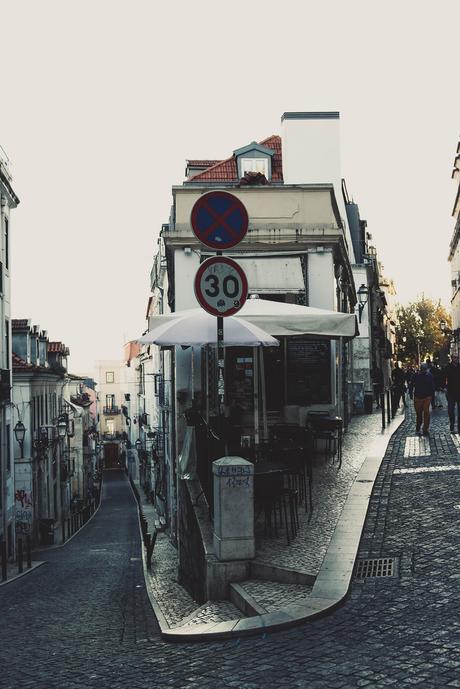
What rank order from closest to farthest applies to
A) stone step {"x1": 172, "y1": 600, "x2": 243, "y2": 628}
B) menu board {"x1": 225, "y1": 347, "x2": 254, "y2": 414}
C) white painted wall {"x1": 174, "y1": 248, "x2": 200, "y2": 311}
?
stone step {"x1": 172, "y1": 600, "x2": 243, "y2": 628}, menu board {"x1": 225, "y1": 347, "x2": 254, "y2": 414}, white painted wall {"x1": 174, "y1": 248, "x2": 200, "y2": 311}

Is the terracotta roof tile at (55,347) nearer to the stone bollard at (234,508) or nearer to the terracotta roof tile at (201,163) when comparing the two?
the terracotta roof tile at (201,163)

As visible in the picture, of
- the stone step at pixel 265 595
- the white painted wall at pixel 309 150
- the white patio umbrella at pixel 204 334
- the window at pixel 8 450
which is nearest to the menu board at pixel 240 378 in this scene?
the white patio umbrella at pixel 204 334

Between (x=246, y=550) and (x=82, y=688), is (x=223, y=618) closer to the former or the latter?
(x=246, y=550)

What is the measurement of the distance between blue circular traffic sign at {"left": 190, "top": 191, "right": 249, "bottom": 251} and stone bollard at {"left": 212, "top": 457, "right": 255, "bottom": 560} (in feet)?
7.13

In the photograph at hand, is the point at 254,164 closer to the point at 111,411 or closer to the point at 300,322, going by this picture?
the point at 300,322

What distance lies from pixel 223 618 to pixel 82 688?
71.3 inches

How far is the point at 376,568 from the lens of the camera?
22.9 ft

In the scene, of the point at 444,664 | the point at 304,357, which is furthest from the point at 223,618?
the point at 304,357

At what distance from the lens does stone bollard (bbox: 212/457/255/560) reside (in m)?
7.35

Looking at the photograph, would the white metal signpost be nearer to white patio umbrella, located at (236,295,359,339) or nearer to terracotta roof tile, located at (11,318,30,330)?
white patio umbrella, located at (236,295,359,339)

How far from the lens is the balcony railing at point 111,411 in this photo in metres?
99.8

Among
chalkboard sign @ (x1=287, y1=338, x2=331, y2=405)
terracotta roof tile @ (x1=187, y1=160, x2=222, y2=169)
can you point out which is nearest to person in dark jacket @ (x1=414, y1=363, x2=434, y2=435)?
chalkboard sign @ (x1=287, y1=338, x2=331, y2=405)

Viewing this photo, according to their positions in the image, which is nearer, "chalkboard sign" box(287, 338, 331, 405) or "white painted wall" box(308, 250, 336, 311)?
"chalkboard sign" box(287, 338, 331, 405)

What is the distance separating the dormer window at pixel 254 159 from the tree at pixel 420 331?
4678 centimetres
